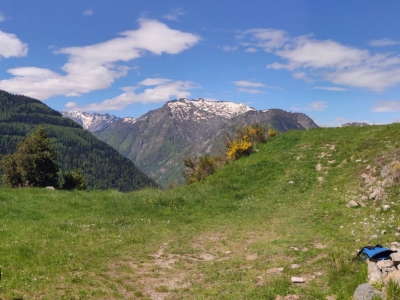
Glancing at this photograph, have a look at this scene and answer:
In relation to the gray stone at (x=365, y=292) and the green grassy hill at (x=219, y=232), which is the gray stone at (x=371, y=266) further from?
the gray stone at (x=365, y=292)

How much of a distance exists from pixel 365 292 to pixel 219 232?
1115cm

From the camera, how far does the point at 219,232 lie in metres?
19.8

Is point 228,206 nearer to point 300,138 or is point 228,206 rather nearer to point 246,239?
point 246,239

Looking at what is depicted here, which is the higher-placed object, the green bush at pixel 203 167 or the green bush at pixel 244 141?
the green bush at pixel 244 141

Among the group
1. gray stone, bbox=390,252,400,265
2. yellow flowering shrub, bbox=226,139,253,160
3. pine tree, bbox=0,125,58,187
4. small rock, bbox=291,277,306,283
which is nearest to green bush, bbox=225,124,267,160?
yellow flowering shrub, bbox=226,139,253,160

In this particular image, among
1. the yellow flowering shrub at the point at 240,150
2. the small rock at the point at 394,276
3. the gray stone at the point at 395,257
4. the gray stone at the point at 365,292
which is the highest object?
the yellow flowering shrub at the point at 240,150

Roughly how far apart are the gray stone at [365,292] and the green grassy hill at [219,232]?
0.56 m

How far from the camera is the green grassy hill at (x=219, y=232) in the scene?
38.3 ft

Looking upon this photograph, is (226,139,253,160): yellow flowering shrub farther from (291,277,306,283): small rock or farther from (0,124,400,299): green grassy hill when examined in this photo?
(291,277,306,283): small rock

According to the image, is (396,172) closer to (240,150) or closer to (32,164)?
(240,150)

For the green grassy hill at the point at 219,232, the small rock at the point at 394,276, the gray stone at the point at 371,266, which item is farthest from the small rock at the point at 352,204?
the small rock at the point at 394,276

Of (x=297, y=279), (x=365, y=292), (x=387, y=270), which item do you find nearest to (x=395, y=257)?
(x=387, y=270)

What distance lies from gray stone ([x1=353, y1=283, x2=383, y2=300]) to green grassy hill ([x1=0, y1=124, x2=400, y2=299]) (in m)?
0.56

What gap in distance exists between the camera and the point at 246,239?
1800 cm
